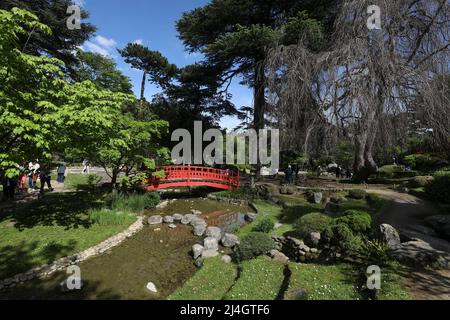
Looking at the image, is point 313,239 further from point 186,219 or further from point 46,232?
point 46,232

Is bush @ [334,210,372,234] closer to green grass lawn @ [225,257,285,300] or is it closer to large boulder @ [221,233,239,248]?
green grass lawn @ [225,257,285,300]

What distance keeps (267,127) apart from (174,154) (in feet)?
27.9

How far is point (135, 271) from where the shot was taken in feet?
24.4

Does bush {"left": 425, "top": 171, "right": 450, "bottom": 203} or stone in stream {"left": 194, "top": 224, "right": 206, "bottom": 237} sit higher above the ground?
bush {"left": 425, "top": 171, "right": 450, "bottom": 203}

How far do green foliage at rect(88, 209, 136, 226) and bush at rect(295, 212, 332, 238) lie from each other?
651 cm

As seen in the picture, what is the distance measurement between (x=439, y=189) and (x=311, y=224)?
807 cm

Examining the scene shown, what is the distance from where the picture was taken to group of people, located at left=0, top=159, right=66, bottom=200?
416 inches

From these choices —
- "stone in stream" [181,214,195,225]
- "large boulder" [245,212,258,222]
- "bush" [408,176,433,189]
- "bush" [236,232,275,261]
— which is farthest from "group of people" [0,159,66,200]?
"bush" [408,176,433,189]

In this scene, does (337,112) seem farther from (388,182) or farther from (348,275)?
(388,182)

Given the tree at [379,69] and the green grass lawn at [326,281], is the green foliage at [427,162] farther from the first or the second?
the green grass lawn at [326,281]

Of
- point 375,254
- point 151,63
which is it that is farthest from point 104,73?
point 375,254
